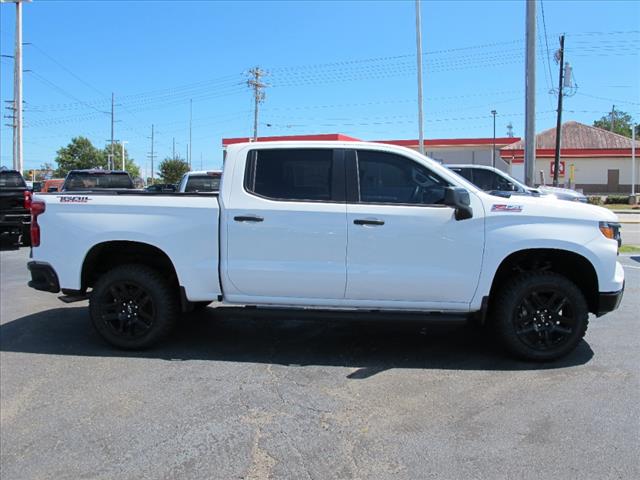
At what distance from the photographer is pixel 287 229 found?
503cm

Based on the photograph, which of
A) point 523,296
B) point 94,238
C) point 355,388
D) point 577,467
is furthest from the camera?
point 94,238

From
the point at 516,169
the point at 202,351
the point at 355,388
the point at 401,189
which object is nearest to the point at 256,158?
the point at 401,189

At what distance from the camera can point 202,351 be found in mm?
5488

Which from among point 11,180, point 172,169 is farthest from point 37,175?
point 11,180

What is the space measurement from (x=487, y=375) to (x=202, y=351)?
8.65 feet

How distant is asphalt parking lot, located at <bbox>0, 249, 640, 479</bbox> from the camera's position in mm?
3416

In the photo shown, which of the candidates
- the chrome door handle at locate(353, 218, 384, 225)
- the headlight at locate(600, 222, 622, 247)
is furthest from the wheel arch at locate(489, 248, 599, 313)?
the chrome door handle at locate(353, 218, 384, 225)

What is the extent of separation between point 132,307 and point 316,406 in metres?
2.23

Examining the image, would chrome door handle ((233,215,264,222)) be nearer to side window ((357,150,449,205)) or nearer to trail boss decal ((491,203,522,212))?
side window ((357,150,449,205))

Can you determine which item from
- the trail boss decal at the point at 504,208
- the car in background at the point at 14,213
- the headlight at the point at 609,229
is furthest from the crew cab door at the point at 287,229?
the car in background at the point at 14,213

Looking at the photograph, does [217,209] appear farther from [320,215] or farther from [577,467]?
[577,467]

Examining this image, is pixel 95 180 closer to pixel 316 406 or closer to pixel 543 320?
pixel 316 406

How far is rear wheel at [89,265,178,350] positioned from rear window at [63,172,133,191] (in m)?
10.5

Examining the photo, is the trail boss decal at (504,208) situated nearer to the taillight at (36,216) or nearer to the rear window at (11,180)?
the taillight at (36,216)
